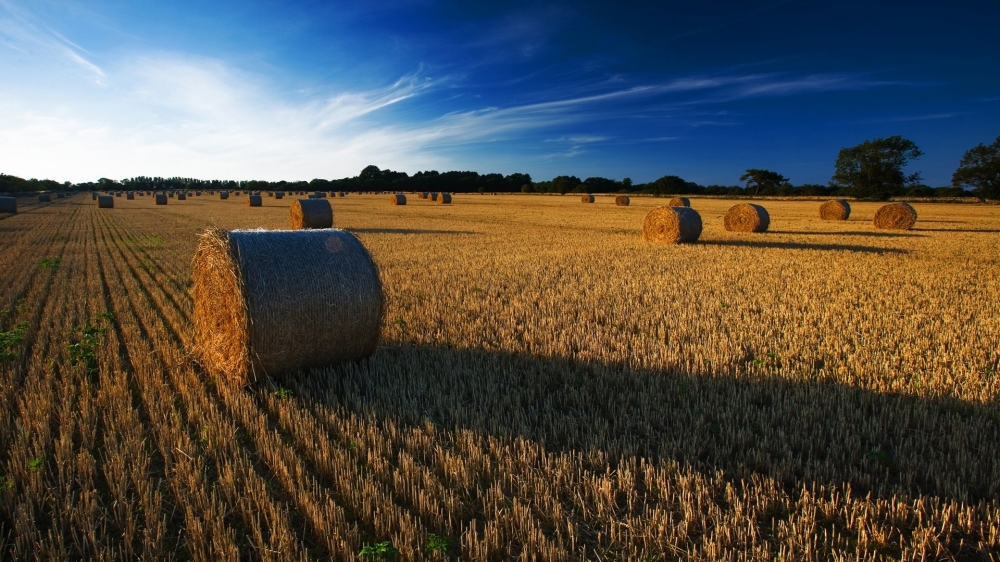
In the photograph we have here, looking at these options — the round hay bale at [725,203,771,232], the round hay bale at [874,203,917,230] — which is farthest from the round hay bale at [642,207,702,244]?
the round hay bale at [874,203,917,230]

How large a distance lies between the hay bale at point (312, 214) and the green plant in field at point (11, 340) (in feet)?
50.8

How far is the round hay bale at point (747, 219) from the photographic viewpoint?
21.4 meters

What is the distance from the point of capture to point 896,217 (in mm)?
23531

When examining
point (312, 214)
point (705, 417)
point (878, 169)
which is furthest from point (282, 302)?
point (878, 169)

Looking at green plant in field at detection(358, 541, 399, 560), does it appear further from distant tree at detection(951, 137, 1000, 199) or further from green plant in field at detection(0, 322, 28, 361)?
distant tree at detection(951, 137, 1000, 199)

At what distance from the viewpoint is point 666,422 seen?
4.38 meters

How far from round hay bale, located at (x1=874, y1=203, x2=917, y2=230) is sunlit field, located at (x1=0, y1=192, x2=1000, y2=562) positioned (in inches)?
721

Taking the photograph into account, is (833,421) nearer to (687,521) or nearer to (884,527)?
(884,527)

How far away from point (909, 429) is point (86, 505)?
5.95 m

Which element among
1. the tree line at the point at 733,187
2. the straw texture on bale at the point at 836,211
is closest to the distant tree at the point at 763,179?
the tree line at the point at 733,187

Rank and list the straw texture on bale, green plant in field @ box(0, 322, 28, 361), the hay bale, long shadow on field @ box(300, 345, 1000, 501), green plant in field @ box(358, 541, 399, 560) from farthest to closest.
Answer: the straw texture on bale
the hay bale
green plant in field @ box(0, 322, 28, 361)
long shadow on field @ box(300, 345, 1000, 501)
green plant in field @ box(358, 541, 399, 560)

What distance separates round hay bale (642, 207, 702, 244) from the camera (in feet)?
55.0

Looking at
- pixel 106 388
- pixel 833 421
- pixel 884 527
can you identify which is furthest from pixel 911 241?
pixel 106 388

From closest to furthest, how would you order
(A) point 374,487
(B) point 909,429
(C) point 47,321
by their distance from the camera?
(A) point 374,487
(B) point 909,429
(C) point 47,321
